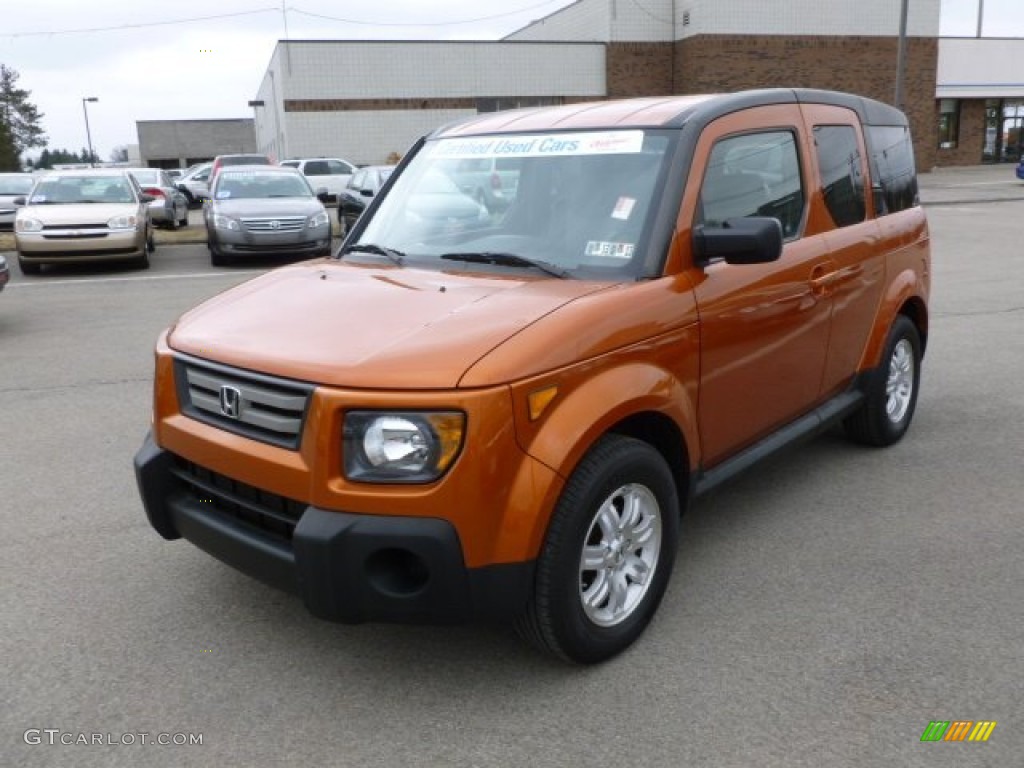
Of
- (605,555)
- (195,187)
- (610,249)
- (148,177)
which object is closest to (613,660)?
(605,555)

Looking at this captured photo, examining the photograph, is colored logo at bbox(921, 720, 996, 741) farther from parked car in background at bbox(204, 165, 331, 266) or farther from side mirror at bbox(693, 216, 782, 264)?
parked car in background at bbox(204, 165, 331, 266)

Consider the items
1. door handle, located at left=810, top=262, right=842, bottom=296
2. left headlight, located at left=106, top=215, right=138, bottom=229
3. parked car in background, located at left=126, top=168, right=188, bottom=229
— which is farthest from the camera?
parked car in background, located at left=126, top=168, right=188, bottom=229

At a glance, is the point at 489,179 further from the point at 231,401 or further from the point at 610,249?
the point at 231,401

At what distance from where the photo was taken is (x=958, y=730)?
9.03 ft

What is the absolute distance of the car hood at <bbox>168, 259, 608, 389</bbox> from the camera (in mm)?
2699

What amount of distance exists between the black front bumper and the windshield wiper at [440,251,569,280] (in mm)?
1183

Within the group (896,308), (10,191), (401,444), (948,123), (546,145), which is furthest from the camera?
(948,123)

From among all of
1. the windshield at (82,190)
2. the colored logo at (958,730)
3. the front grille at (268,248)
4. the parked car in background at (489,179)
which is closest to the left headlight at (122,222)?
the windshield at (82,190)

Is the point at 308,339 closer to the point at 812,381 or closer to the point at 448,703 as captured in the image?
the point at 448,703

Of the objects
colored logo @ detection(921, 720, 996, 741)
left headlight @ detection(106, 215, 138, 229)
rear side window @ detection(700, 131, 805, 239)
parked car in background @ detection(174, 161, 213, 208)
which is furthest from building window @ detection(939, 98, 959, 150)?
colored logo @ detection(921, 720, 996, 741)

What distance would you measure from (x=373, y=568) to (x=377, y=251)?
1.76m

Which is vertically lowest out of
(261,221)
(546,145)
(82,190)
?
(261,221)

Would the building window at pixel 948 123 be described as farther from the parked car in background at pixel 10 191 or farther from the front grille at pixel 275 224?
the parked car in background at pixel 10 191

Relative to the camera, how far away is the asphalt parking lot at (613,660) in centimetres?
274
